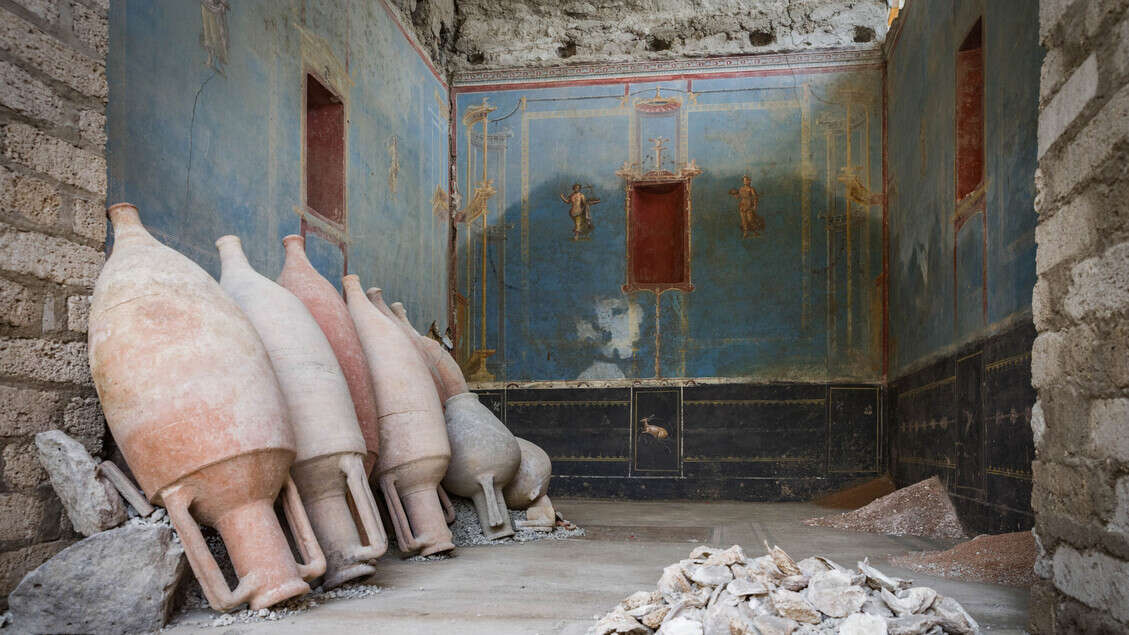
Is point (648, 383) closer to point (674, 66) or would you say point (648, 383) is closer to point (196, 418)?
point (674, 66)

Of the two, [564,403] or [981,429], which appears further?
[564,403]

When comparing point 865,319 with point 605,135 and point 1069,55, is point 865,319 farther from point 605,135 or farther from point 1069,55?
point 1069,55

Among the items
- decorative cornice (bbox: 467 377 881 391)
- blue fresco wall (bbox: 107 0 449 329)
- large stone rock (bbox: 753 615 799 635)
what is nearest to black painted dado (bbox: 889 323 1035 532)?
decorative cornice (bbox: 467 377 881 391)

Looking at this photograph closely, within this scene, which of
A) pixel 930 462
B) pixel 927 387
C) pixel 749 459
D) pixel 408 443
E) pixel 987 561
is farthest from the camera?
pixel 749 459

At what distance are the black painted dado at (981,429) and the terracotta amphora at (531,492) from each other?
2.83m

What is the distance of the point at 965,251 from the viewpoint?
20.9 ft

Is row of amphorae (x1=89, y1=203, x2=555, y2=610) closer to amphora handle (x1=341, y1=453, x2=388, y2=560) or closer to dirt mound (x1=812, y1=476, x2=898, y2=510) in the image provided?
amphora handle (x1=341, y1=453, x2=388, y2=560)

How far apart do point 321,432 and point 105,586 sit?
109 cm

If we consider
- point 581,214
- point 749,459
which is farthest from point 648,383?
point 581,214

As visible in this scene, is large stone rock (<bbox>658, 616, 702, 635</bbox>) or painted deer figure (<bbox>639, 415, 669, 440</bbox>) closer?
large stone rock (<bbox>658, 616, 702, 635</bbox>)

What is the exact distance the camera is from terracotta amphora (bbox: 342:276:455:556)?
4.88m

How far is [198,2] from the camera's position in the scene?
5.27 metres

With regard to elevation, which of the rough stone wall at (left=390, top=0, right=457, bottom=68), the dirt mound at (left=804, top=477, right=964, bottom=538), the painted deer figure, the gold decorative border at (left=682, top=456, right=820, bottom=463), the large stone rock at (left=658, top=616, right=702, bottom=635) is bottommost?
the dirt mound at (left=804, top=477, right=964, bottom=538)

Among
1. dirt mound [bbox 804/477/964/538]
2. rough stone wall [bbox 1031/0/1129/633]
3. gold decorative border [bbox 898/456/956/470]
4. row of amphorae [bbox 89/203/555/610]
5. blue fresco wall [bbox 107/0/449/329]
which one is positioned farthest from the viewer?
gold decorative border [bbox 898/456/956/470]
